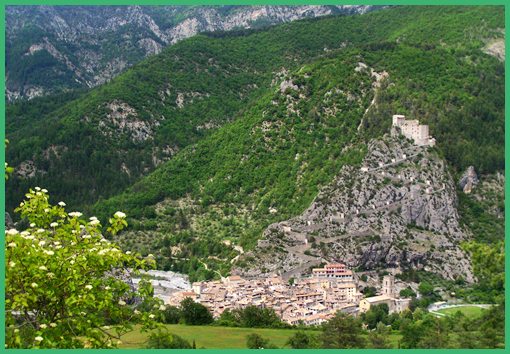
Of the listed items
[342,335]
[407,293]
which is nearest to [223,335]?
[342,335]

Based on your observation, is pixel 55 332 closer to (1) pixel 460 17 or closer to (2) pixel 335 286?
(2) pixel 335 286

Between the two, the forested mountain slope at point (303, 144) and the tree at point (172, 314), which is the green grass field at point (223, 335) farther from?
the forested mountain slope at point (303, 144)

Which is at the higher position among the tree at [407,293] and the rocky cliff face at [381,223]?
the rocky cliff face at [381,223]

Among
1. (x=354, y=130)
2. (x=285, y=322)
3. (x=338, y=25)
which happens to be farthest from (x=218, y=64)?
(x=285, y=322)

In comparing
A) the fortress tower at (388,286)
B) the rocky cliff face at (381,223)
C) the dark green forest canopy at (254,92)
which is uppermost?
the dark green forest canopy at (254,92)

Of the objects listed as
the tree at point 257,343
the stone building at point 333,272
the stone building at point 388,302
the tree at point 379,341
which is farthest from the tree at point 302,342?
the stone building at point 333,272

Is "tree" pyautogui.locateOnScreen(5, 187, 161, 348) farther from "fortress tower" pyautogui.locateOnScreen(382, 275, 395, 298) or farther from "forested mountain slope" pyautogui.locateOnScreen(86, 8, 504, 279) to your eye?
"forested mountain slope" pyautogui.locateOnScreen(86, 8, 504, 279)

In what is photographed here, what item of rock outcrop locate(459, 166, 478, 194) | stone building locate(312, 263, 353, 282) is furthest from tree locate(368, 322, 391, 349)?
rock outcrop locate(459, 166, 478, 194)

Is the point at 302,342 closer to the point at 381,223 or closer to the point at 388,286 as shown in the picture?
the point at 388,286
